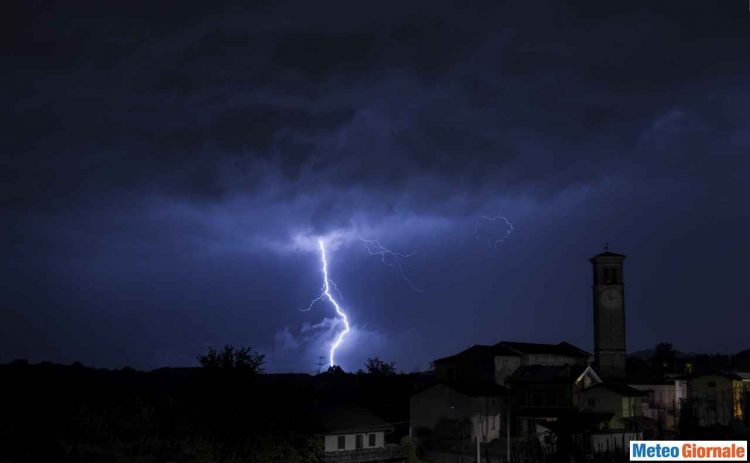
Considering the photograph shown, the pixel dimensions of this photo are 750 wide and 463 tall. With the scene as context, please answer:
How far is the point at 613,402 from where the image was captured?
197 feet

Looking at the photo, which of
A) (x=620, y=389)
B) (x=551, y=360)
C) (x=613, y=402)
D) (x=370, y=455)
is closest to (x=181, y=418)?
(x=370, y=455)

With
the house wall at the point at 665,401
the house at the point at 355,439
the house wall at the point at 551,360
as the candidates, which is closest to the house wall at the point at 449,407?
the house at the point at 355,439

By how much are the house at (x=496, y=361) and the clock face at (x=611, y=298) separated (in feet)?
23.8

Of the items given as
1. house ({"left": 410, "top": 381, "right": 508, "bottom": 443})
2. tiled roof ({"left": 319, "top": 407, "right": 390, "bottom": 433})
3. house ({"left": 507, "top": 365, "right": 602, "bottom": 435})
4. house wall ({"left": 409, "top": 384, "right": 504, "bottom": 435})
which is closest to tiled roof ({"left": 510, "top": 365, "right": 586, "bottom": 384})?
house ({"left": 507, "top": 365, "right": 602, "bottom": 435})

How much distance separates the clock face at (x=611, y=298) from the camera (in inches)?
2972

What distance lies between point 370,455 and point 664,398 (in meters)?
32.2

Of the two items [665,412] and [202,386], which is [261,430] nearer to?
[202,386]

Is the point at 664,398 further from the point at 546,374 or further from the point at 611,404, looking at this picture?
the point at 546,374

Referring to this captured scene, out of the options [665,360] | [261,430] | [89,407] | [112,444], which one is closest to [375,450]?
[261,430]

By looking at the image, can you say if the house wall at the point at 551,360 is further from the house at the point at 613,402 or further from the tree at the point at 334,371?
the tree at the point at 334,371

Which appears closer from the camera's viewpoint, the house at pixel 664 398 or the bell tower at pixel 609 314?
the house at pixel 664 398

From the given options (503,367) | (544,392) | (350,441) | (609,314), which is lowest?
(350,441)

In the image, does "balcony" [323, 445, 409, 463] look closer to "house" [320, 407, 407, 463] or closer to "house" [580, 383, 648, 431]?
"house" [320, 407, 407, 463]

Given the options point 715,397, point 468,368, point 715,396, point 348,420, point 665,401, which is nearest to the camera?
point 348,420
